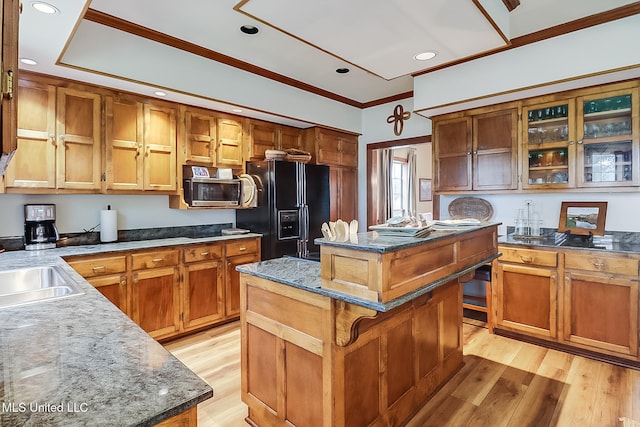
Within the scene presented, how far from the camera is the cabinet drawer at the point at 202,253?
3418mm

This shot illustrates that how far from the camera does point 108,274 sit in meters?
2.92

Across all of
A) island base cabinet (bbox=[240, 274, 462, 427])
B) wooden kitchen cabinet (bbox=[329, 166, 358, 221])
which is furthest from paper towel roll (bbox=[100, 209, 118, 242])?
wooden kitchen cabinet (bbox=[329, 166, 358, 221])

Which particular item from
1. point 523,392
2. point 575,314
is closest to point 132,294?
point 523,392

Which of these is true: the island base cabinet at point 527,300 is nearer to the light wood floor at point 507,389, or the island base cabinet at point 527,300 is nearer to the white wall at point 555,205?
the light wood floor at point 507,389

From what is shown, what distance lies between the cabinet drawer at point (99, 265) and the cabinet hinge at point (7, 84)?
234 centimetres

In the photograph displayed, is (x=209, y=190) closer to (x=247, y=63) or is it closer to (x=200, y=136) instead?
(x=200, y=136)

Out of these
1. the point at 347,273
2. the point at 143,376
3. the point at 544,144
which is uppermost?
the point at 544,144

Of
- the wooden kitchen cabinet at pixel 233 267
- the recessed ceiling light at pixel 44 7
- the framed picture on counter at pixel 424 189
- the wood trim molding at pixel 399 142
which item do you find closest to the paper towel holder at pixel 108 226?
the wooden kitchen cabinet at pixel 233 267

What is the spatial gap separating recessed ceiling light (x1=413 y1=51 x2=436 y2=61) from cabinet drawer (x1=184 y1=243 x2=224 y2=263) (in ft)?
8.55

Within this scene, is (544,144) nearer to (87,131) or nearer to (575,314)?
(575,314)

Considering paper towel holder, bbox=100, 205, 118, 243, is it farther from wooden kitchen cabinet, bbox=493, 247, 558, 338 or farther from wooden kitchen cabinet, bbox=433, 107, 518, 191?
wooden kitchen cabinet, bbox=493, 247, 558, 338

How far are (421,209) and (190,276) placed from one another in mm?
5212

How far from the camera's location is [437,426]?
2.10m

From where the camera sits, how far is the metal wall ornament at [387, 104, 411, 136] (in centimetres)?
483
